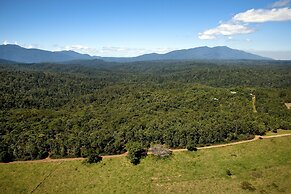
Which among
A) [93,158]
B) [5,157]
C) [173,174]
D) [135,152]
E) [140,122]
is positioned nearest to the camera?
[173,174]

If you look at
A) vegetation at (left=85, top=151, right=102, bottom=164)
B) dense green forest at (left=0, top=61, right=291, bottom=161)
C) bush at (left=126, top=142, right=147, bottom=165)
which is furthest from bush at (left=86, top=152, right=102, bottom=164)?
bush at (left=126, top=142, right=147, bottom=165)

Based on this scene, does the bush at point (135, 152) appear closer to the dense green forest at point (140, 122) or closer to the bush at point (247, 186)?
the dense green forest at point (140, 122)

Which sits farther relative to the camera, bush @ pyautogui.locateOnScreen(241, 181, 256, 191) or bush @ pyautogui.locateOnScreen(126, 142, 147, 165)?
bush @ pyautogui.locateOnScreen(126, 142, 147, 165)

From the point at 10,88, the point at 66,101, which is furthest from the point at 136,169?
the point at 10,88

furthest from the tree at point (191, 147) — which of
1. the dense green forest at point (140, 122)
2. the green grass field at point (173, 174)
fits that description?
the dense green forest at point (140, 122)

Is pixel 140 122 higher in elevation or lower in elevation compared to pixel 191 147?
higher

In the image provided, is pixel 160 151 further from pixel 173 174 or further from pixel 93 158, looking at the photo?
pixel 93 158

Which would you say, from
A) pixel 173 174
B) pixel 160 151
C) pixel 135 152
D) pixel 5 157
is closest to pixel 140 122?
pixel 160 151

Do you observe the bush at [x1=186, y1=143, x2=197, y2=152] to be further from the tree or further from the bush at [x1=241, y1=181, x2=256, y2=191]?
the bush at [x1=241, y1=181, x2=256, y2=191]
